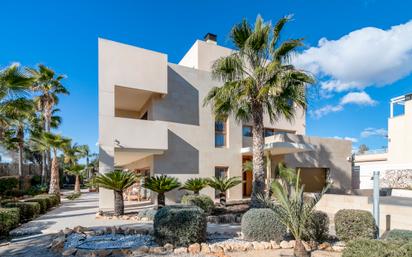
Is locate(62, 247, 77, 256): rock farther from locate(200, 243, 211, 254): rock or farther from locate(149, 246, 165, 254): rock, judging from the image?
locate(200, 243, 211, 254): rock

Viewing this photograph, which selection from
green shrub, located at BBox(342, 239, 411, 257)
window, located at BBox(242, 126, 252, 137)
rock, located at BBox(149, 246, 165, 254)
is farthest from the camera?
window, located at BBox(242, 126, 252, 137)

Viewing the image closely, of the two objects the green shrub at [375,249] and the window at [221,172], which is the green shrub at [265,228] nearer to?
the green shrub at [375,249]

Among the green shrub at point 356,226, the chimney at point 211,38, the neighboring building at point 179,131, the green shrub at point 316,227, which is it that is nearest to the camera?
the green shrub at point 356,226

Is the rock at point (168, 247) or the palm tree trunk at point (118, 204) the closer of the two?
the rock at point (168, 247)

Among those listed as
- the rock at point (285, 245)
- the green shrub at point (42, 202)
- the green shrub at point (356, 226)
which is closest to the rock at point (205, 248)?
the rock at point (285, 245)

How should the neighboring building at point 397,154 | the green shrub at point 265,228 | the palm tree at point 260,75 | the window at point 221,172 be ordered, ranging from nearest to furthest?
1. the green shrub at point 265,228
2. the palm tree at point 260,75
3. the window at point 221,172
4. the neighboring building at point 397,154

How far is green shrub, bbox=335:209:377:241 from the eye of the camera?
6621 mm

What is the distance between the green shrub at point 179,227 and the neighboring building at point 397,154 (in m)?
21.7

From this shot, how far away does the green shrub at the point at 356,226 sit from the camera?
662 centimetres

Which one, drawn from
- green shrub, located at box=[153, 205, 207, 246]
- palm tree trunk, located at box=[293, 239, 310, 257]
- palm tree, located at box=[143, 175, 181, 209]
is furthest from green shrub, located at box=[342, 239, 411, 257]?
palm tree, located at box=[143, 175, 181, 209]

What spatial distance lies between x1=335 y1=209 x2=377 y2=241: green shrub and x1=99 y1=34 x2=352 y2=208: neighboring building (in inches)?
347

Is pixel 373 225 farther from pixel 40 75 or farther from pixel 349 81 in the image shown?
pixel 40 75

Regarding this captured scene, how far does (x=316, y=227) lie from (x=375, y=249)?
3248mm

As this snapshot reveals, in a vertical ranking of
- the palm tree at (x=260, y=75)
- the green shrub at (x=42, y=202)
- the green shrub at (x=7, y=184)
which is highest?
the palm tree at (x=260, y=75)
